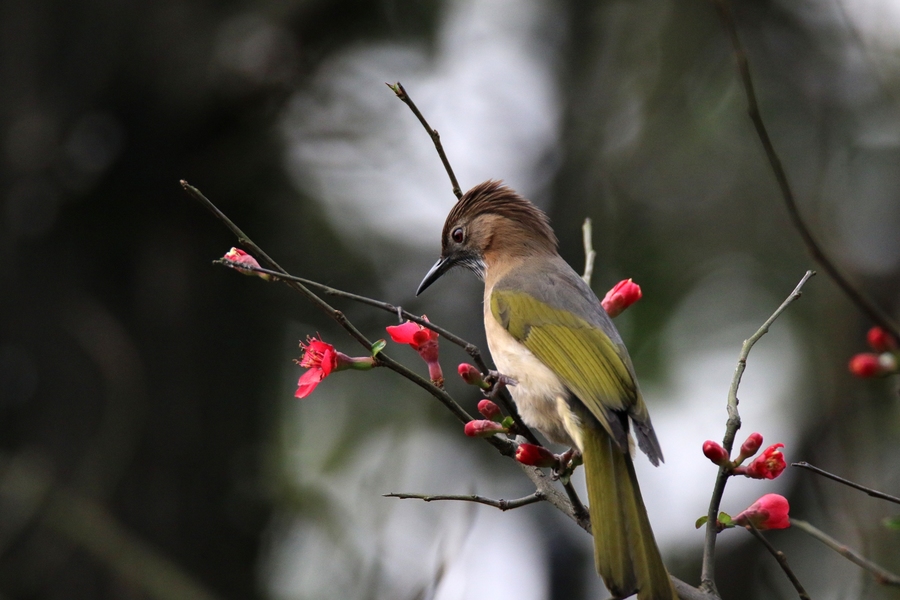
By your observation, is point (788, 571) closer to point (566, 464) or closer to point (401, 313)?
point (566, 464)

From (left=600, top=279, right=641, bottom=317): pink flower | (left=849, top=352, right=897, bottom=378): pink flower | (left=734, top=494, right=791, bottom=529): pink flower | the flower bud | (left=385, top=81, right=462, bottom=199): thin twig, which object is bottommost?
(left=734, top=494, right=791, bottom=529): pink flower

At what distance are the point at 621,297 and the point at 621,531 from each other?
992 millimetres

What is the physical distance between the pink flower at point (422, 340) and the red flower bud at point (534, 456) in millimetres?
457

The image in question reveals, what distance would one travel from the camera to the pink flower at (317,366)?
2.78 meters

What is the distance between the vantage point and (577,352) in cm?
340

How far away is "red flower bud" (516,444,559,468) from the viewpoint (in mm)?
2611

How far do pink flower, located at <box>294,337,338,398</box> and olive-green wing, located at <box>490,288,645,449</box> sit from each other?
2.76ft

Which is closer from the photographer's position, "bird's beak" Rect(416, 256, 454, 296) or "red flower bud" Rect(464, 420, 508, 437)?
"red flower bud" Rect(464, 420, 508, 437)

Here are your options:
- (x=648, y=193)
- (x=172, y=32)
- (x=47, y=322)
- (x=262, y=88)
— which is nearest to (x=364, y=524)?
(x=47, y=322)

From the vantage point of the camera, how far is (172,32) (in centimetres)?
616

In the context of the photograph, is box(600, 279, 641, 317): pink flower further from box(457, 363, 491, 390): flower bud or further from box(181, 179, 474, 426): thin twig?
box(181, 179, 474, 426): thin twig

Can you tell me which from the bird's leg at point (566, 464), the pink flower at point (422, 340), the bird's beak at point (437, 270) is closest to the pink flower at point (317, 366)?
the pink flower at point (422, 340)

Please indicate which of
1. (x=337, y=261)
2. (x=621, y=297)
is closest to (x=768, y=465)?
(x=621, y=297)

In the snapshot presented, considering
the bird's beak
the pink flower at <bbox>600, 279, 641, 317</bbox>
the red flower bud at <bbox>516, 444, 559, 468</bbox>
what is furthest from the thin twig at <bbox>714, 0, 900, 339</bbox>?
the bird's beak
